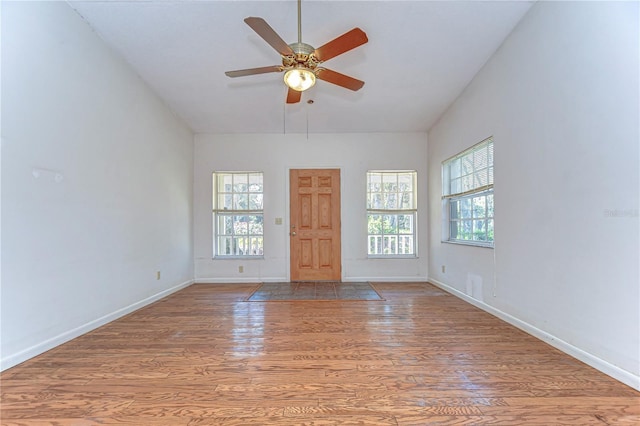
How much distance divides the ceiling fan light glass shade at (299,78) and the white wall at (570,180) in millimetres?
1957

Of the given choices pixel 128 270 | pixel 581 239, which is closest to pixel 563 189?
pixel 581 239

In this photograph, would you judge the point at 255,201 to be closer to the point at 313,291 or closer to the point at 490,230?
the point at 313,291

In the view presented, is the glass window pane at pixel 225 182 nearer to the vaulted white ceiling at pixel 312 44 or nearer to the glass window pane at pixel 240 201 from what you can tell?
the glass window pane at pixel 240 201

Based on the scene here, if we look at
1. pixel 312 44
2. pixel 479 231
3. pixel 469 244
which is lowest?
pixel 469 244

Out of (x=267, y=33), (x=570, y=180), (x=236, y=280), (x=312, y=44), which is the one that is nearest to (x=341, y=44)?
(x=267, y=33)

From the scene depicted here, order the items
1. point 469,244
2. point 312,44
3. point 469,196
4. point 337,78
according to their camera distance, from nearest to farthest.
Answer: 1. point 337,78
2. point 312,44
3. point 469,244
4. point 469,196

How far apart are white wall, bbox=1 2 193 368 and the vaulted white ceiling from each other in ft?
1.39

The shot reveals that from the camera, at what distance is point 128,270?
11.0 ft

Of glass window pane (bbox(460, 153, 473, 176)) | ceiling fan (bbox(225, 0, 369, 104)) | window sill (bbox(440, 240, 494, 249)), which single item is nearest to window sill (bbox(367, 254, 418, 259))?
window sill (bbox(440, 240, 494, 249))

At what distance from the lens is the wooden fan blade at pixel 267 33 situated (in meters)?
2.00

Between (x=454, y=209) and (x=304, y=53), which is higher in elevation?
(x=304, y=53)

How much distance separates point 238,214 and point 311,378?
12.6 ft

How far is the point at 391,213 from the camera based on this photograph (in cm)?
526

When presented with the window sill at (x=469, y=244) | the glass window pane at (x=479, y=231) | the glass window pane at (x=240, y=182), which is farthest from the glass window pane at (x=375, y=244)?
the glass window pane at (x=240, y=182)
